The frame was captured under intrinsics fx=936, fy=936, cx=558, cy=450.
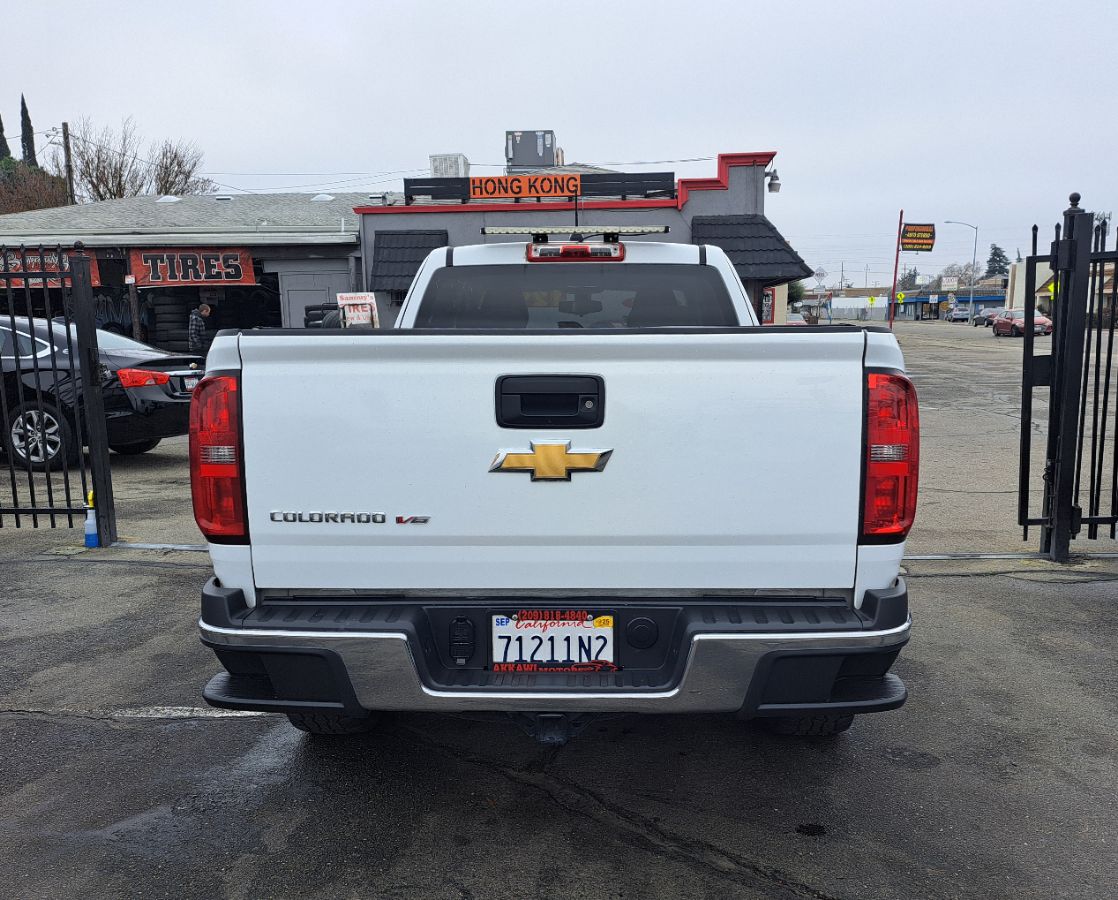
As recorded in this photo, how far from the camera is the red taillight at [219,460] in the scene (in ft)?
→ 8.89

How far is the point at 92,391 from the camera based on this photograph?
6.48 metres

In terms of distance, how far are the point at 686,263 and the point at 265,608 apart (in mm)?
2645

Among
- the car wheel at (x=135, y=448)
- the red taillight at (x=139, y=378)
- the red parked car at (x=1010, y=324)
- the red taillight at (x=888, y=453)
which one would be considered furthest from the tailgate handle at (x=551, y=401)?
the red parked car at (x=1010, y=324)

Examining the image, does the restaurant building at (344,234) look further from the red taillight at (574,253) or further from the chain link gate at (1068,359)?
the red taillight at (574,253)

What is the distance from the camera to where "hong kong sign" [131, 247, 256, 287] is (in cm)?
1962

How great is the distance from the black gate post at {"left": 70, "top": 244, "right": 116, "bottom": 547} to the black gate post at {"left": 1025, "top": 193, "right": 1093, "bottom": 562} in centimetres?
631

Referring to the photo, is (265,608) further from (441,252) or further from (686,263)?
(686,263)

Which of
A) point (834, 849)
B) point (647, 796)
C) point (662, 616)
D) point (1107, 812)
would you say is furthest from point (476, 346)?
point (1107, 812)

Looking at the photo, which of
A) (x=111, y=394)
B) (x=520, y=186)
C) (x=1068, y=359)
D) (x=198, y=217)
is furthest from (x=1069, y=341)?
(x=198, y=217)

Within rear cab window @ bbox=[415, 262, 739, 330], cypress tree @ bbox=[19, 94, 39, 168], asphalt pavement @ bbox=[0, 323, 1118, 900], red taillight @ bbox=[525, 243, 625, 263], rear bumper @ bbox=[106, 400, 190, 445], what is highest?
cypress tree @ bbox=[19, 94, 39, 168]

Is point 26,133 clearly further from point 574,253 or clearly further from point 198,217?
point 574,253

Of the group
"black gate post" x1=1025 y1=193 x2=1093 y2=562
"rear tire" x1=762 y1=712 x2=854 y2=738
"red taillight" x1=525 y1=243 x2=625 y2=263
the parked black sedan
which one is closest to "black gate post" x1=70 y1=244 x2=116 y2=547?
the parked black sedan

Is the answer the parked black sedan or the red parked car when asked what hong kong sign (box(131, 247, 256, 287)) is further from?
the red parked car

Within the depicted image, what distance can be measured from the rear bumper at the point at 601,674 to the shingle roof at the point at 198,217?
17671 millimetres
